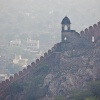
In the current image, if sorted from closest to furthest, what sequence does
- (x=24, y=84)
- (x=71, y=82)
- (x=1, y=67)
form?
(x=71, y=82)
(x=24, y=84)
(x=1, y=67)

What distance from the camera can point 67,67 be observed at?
224 ft

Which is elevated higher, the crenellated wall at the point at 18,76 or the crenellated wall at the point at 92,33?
the crenellated wall at the point at 92,33

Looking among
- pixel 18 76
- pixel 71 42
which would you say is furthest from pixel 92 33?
pixel 18 76

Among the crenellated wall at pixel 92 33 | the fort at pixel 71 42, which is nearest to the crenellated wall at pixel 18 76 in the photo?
the fort at pixel 71 42

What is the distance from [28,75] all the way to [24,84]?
2.51 m

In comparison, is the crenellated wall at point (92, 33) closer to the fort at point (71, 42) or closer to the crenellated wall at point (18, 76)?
the fort at point (71, 42)

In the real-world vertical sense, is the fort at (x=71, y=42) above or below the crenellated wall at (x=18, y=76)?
above

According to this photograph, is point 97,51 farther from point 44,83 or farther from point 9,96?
point 9,96

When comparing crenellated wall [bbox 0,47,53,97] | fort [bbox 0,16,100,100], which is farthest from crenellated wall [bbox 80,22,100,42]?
crenellated wall [bbox 0,47,53,97]

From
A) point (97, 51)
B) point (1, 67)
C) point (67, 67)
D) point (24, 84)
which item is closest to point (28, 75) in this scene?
point (24, 84)

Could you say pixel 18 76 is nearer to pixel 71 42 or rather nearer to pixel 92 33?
pixel 71 42

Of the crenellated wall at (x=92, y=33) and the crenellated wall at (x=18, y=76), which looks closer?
the crenellated wall at (x=92, y=33)

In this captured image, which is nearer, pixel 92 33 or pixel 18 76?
pixel 92 33

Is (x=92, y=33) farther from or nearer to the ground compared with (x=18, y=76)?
farther from the ground
